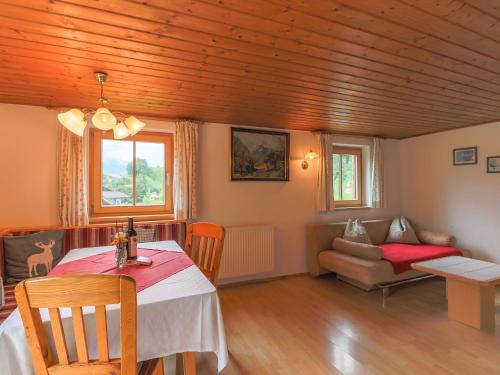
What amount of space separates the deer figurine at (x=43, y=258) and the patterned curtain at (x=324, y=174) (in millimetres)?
3359

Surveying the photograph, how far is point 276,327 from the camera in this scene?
2578 millimetres

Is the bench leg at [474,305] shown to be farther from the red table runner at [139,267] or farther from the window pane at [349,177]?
the red table runner at [139,267]

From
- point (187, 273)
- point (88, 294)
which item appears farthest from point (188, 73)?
point (88, 294)

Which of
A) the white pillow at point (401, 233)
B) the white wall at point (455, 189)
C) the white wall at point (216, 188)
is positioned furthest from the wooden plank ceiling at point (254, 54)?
the white pillow at point (401, 233)

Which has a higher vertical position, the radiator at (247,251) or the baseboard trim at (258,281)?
the radiator at (247,251)

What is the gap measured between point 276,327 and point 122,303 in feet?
6.53

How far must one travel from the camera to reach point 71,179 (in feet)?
9.62

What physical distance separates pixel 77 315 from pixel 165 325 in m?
0.39

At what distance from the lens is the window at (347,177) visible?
4625mm

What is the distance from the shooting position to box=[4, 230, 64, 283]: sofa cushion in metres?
2.31

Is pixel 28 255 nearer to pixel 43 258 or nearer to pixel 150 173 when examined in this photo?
pixel 43 258

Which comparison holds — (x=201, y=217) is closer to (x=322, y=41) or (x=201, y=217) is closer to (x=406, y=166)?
(x=322, y=41)

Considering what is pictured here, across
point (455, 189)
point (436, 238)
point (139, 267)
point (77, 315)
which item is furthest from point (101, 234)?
point (455, 189)

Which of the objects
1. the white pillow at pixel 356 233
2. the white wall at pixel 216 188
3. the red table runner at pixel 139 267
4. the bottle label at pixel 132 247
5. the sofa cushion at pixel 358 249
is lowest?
the sofa cushion at pixel 358 249
